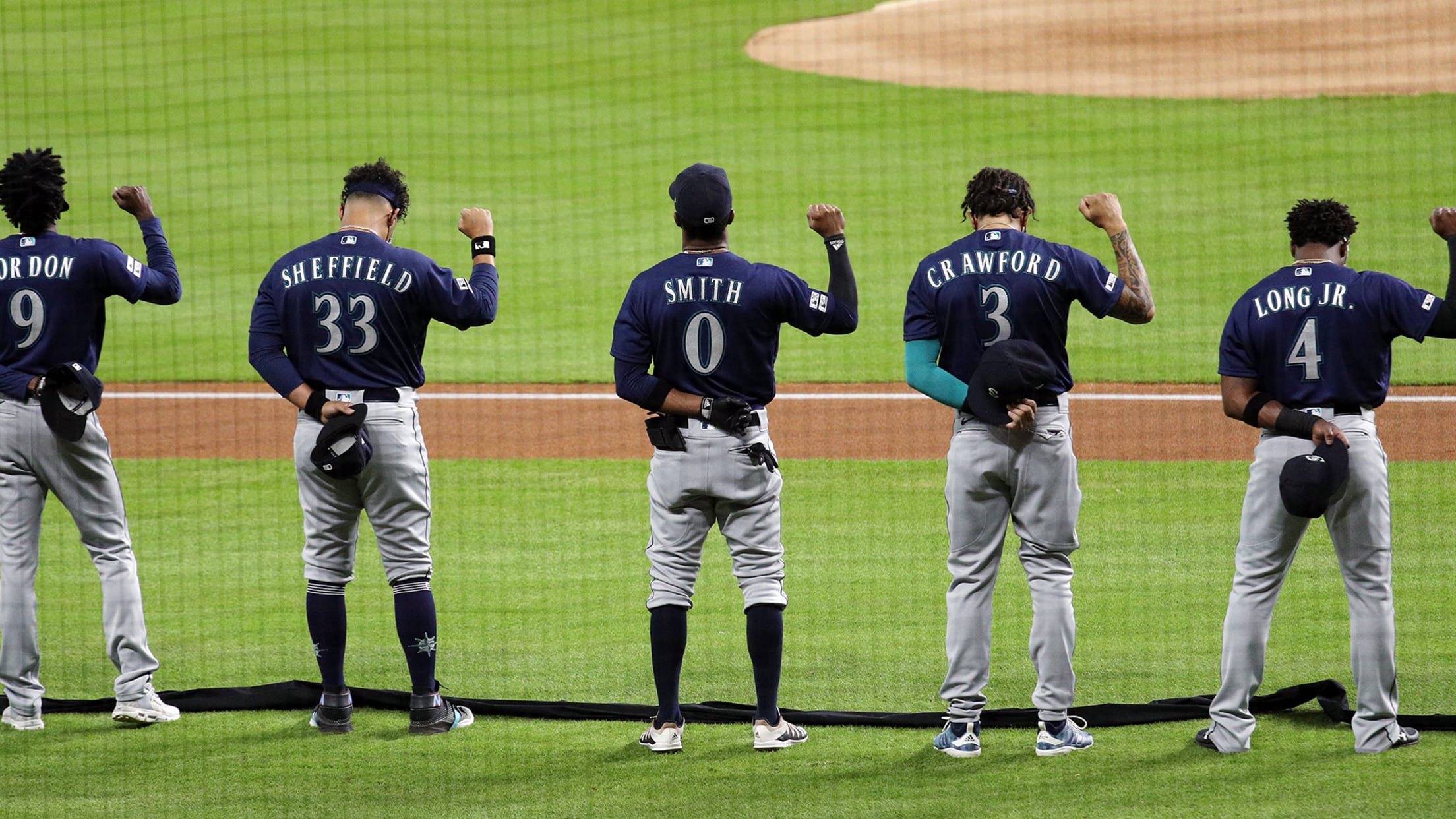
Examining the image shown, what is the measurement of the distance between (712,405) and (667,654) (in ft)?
2.55

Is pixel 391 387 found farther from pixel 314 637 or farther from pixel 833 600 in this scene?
pixel 833 600

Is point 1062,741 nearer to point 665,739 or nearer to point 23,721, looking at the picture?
point 665,739

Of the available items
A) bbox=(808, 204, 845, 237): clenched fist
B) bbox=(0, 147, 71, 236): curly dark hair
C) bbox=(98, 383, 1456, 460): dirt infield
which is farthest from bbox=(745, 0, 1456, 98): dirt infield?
bbox=(0, 147, 71, 236): curly dark hair

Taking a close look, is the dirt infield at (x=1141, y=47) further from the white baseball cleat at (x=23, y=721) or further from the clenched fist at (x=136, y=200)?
the white baseball cleat at (x=23, y=721)

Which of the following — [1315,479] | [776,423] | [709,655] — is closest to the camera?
[1315,479]

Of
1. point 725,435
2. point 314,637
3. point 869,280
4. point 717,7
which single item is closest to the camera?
point 725,435

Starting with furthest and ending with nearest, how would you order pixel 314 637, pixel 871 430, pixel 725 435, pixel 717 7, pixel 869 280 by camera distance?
pixel 717 7
pixel 869 280
pixel 871 430
pixel 314 637
pixel 725 435

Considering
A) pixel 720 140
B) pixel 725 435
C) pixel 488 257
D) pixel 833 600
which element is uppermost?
pixel 720 140

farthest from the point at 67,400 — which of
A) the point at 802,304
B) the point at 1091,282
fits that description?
the point at 1091,282

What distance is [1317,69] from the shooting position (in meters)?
23.1

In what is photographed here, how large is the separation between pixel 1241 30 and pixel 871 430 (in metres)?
16.4

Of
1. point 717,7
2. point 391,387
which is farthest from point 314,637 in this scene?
point 717,7

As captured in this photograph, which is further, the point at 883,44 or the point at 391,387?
the point at 883,44

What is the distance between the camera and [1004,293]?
4613mm
